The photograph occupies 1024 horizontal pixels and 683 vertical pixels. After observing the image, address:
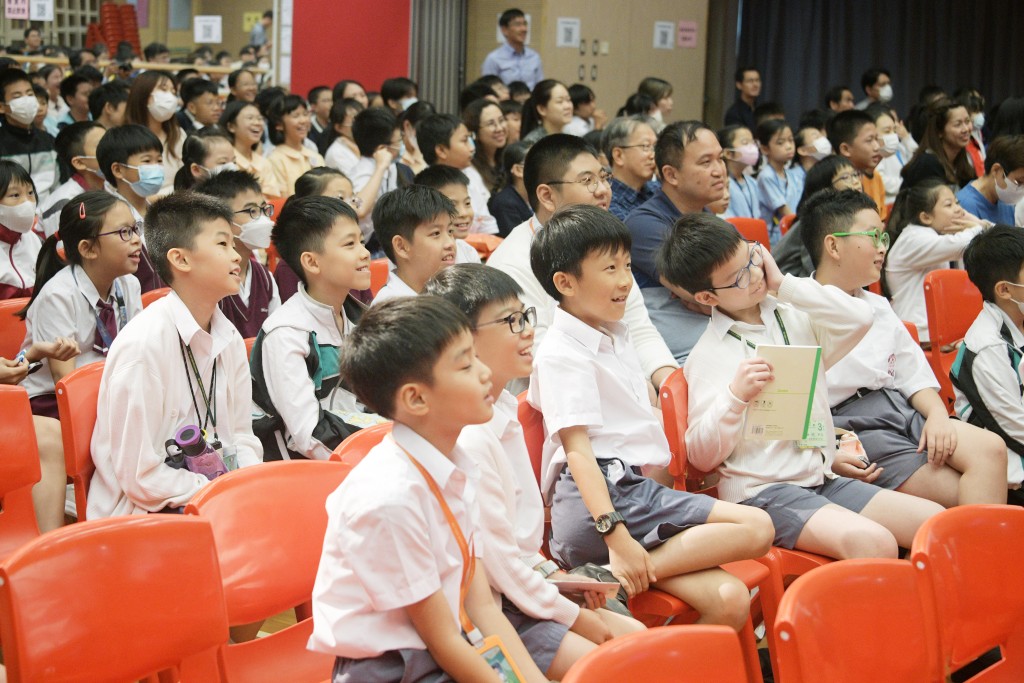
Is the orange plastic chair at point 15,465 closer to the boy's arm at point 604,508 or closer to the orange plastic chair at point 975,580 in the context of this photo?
the boy's arm at point 604,508

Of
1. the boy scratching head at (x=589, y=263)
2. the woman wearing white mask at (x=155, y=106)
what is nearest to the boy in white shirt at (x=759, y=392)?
the boy scratching head at (x=589, y=263)

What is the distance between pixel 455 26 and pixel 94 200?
6.91m

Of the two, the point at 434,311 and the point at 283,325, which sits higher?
the point at 434,311

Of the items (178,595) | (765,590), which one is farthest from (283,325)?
(765,590)

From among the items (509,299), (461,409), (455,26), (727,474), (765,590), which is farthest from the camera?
(455,26)

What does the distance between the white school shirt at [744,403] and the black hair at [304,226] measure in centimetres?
104

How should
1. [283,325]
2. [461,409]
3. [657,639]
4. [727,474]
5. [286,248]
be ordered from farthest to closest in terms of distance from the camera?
[286,248] → [283,325] → [727,474] → [461,409] → [657,639]

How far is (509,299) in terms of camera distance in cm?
203

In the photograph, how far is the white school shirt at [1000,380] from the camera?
2.85 metres

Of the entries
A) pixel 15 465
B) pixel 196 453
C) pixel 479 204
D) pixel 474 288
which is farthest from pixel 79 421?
pixel 479 204

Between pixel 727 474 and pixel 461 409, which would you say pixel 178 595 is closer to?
pixel 461 409

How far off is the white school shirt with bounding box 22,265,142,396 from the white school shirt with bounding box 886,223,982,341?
9.60 feet

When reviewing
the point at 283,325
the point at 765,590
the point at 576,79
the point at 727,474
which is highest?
the point at 576,79

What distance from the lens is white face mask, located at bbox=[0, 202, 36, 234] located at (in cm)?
367
